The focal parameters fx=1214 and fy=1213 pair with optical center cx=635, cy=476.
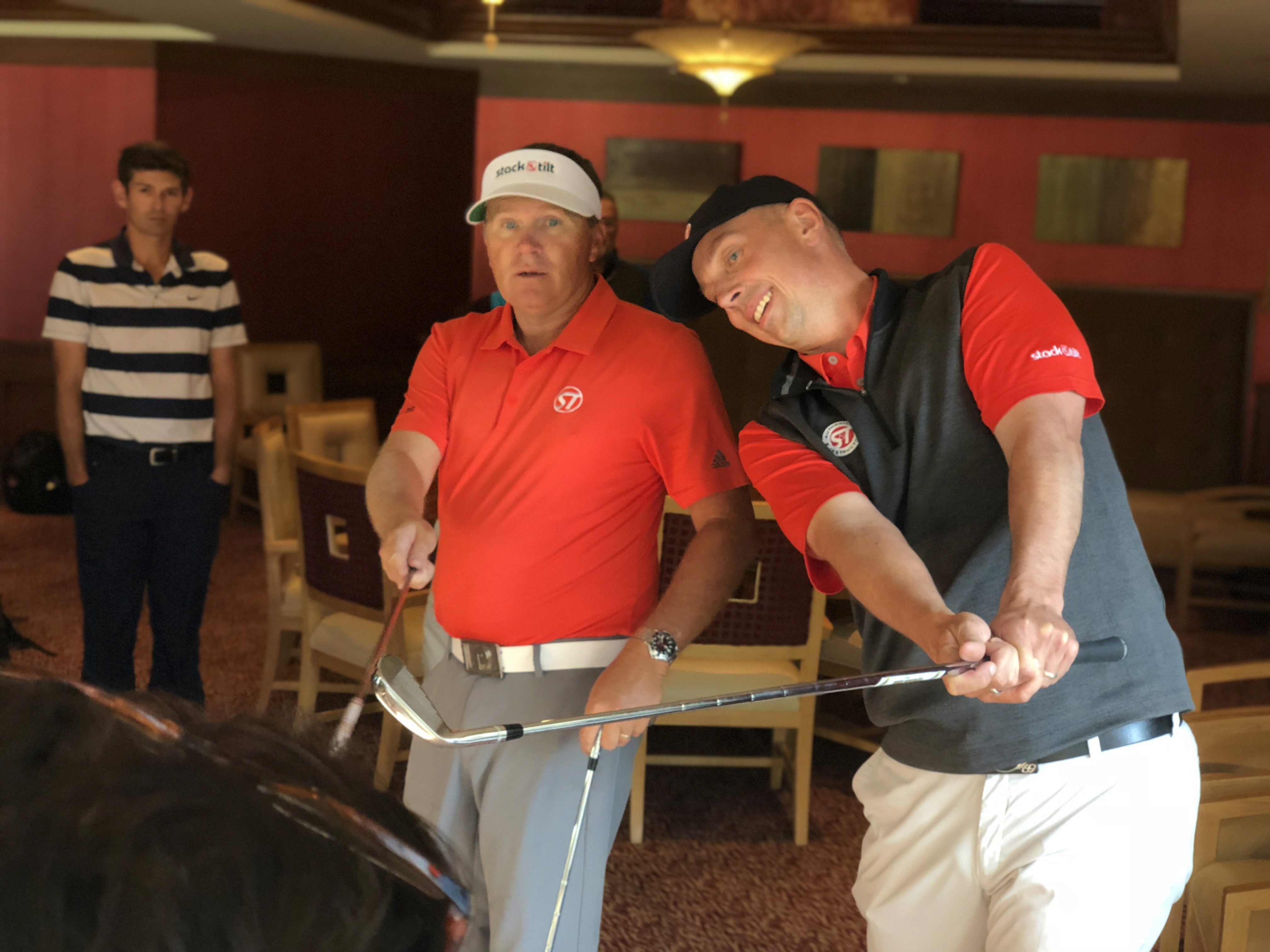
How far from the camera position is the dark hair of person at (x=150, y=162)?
3578mm

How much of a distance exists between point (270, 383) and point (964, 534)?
6.17 meters

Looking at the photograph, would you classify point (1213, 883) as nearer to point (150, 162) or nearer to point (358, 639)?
point (358, 639)

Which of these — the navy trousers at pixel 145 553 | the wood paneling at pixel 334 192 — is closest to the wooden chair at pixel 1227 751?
the navy trousers at pixel 145 553

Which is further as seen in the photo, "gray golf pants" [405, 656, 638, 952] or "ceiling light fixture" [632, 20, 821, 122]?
"ceiling light fixture" [632, 20, 821, 122]

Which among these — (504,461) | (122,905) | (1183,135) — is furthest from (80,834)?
(1183,135)

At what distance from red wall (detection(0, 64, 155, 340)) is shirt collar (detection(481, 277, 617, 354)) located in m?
6.28

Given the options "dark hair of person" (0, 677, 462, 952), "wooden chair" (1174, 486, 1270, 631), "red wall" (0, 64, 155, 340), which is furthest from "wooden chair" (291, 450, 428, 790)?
"red wall" (0, 64, 155, 340)

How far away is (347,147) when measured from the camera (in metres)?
8.13

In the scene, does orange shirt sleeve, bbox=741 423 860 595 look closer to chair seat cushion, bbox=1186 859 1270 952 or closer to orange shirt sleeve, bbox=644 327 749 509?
orange shirt sleeve, bbox=644 327 749 509

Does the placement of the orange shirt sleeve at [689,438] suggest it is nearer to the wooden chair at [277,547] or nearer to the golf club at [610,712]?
the golf club at [610,712]

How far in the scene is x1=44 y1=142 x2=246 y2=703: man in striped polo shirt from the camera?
140 inches

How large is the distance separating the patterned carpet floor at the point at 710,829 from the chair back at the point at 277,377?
67.4 inches

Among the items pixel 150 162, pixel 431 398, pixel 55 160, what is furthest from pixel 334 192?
pixel 431 398

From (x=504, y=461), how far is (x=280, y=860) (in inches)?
51.9
